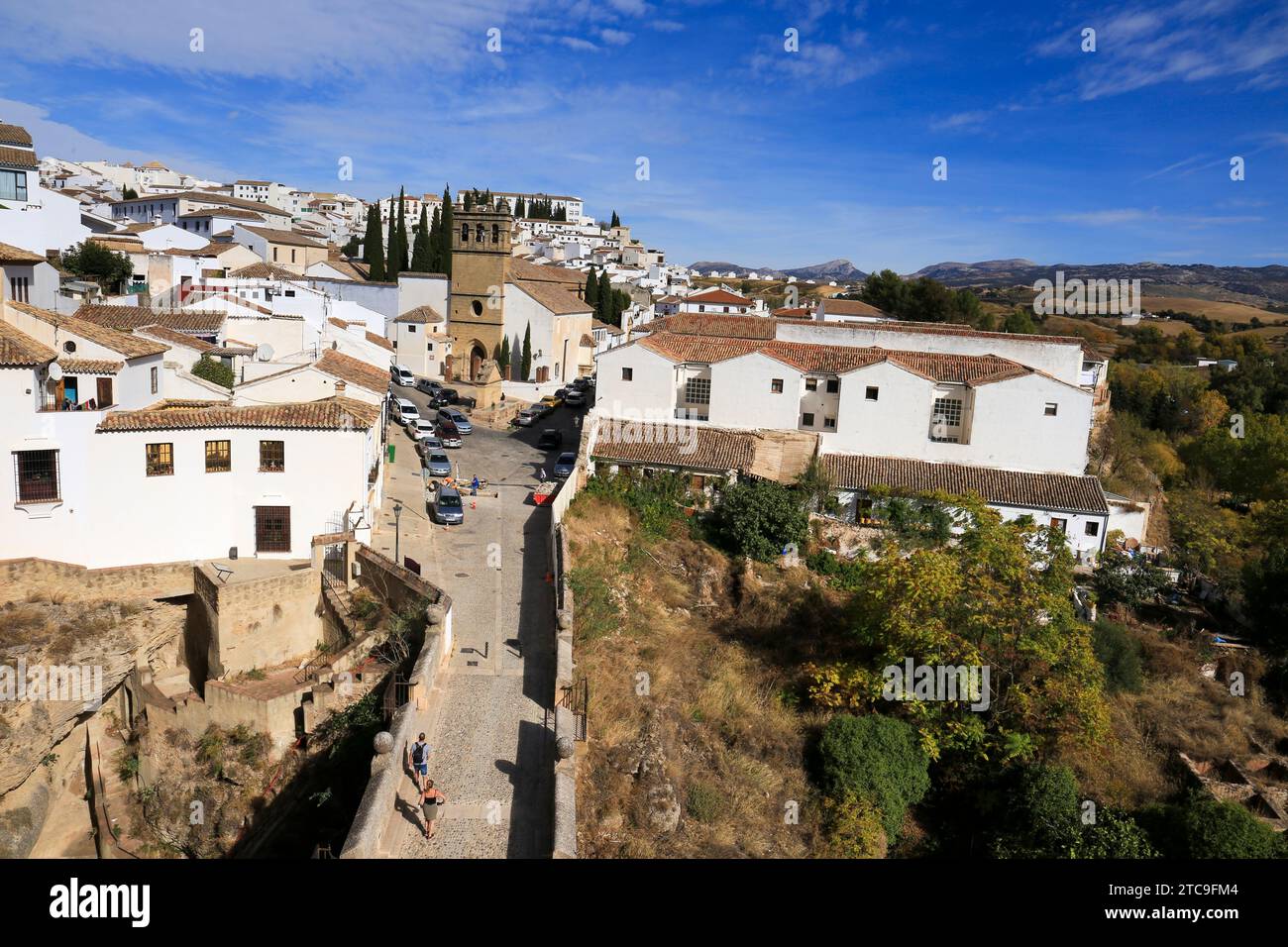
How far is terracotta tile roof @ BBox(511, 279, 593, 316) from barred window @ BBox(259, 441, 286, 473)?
34132 mm

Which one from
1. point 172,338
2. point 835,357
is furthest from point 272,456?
point 835,357

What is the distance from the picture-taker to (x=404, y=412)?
40344 mm

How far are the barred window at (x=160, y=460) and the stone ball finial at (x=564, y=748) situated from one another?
548 inches

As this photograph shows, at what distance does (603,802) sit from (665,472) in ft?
56.4

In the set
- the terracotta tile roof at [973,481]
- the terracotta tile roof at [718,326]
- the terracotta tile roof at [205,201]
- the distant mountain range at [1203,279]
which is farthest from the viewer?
the distant mountain range at [1203,279]

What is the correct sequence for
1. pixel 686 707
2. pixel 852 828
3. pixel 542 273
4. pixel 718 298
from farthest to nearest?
1. pixel 718 298
2. pixel 542 273
3. pixel 686 707
4. pixel 852 828

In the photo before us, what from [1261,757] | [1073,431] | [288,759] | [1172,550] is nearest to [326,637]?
[288,759]

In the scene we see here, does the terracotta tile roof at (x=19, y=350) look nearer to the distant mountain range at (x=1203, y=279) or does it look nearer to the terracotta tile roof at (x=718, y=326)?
the terracotta tile roof at (x=718, y=326)

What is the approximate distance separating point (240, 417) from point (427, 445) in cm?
1393

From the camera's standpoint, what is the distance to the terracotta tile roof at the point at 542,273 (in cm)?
5915

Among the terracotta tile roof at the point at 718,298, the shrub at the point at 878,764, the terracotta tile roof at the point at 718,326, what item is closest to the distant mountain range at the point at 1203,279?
the terracotta tile roof at the point at 718,298

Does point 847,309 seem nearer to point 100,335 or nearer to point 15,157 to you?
point 15,157

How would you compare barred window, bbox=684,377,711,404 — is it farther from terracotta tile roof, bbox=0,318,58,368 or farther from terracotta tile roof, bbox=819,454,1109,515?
terracotta tile roof, bbox=0,318,58,368

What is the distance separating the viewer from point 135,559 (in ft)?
70.6
